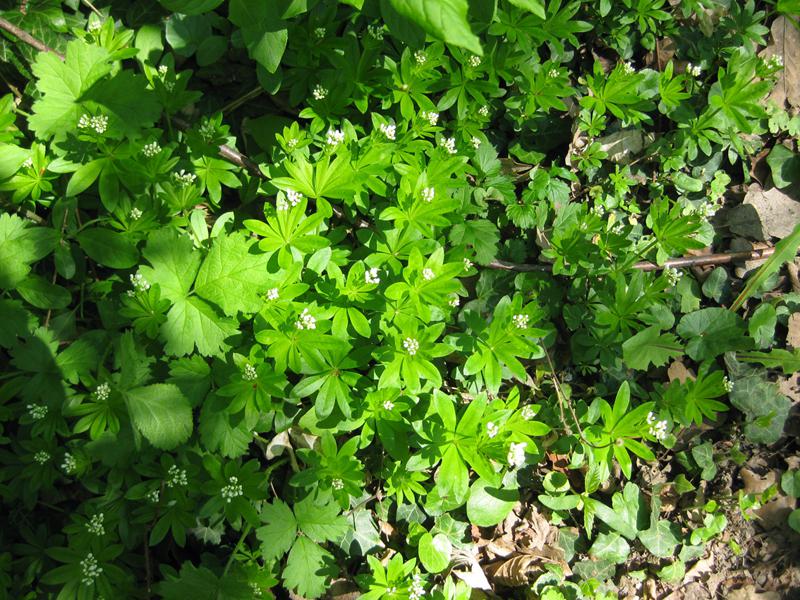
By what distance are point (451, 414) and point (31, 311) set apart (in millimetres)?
2107

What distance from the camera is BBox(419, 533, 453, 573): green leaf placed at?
2961mm

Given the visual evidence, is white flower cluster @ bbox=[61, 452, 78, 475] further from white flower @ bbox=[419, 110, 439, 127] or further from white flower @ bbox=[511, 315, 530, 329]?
white flower @ bbox=[419, 110, 439, 127]

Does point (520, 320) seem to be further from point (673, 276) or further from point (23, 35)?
point (23, 35)

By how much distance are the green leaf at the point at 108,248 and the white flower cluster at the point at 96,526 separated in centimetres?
115

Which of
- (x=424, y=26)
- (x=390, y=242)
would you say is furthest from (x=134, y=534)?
(x=424, y=26)

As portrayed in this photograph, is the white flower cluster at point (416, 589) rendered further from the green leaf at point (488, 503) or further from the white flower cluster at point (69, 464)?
the white flower cluster at point (69, 464)

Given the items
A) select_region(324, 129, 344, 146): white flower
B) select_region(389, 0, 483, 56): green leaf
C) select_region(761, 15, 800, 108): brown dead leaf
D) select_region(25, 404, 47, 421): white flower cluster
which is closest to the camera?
select_region(389, 0, 483, 56): green leaf

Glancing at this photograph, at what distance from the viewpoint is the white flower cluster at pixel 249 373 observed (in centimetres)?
261

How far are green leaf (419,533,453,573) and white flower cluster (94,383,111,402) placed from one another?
5.48 ft

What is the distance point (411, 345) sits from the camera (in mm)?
2623

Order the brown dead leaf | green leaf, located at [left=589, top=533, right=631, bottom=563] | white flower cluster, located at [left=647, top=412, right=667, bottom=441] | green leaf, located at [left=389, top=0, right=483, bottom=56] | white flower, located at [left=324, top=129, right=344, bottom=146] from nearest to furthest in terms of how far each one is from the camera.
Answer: green leaf, located at [left=389, top=0, right=483, bottom=56], white flower, located at [left=324, top=129, right=344, bottom=146], white flower cluster, located at [left=647, top=412, right=667, bottom=441], green leaf, located at [left=589, top=533, right=631, bottom=563], the brown dead leaf

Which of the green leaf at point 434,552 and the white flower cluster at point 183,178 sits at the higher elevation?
the white flower cluster at point 183,178

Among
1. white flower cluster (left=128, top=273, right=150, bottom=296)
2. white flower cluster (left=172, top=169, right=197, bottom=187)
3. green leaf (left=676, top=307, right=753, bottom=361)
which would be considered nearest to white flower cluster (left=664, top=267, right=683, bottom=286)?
green leaf (left=676, top=307, right=753, bottom=361)

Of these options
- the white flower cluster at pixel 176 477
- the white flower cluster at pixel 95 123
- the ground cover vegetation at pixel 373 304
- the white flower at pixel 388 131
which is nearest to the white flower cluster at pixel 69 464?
the ground cover vegetation at pixel 373 304
